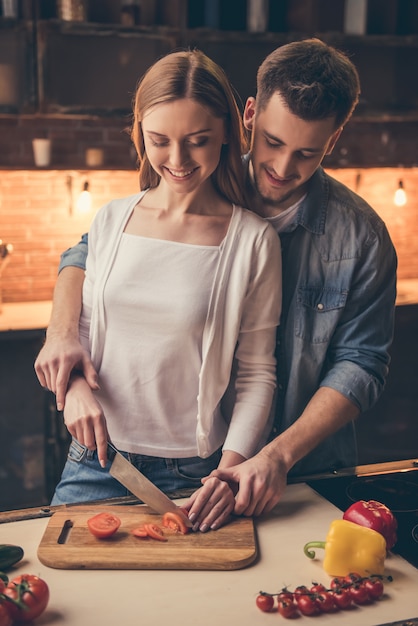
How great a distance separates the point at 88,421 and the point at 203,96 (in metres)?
0.65

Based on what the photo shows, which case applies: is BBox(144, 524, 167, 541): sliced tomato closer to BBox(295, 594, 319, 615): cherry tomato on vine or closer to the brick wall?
BBox(295, 594, 319, 615): cherry tomato on vine

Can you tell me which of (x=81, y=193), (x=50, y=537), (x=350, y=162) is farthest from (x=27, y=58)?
(x=50, y=537)

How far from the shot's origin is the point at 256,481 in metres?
1.49

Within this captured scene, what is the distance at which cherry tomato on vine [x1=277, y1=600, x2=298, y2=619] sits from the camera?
1.16m

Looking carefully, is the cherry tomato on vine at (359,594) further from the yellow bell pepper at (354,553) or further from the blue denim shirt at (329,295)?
the blue denim shirt at (329,295)

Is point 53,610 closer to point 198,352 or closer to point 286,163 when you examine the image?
point 198,352

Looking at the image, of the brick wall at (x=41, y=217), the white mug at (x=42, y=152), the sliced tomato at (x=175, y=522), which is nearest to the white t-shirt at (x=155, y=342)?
the sliced tomato at (x=175, y=522)

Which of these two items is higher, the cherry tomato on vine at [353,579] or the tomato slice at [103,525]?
the cherry tomato on vine at [353,579]

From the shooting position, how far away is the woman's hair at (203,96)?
1533 millimetres

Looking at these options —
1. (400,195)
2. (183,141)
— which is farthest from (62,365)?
(400,195)

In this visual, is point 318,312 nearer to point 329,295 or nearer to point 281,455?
point 329,295

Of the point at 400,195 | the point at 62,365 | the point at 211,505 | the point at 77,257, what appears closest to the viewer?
the point at 211,505

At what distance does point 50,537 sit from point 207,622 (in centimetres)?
34

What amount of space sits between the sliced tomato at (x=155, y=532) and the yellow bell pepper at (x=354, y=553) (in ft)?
0.92
